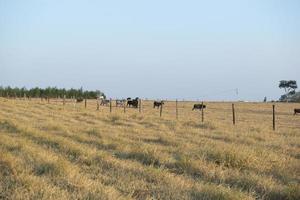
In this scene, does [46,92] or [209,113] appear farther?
[46,92]

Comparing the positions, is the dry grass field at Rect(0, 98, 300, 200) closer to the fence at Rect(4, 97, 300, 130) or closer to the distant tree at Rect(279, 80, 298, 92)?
the fence at Rect(4, 97, 300, 130)

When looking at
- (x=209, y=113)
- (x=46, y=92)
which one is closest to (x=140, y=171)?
(x=209, y=113)

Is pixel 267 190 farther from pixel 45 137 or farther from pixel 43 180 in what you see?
pixel 45 137

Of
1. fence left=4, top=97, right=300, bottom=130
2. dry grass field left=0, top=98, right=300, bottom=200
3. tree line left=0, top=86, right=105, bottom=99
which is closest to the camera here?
dry grass field left=0, top=98, right=300, bottom=200

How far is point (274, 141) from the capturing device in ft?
66.3

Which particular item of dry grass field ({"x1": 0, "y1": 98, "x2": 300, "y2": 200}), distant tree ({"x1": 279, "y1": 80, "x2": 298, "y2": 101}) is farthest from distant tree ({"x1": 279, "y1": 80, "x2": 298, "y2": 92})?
dry grass field ({"x1": 0, "y1": 98, "x2": 300, "y2": 200})

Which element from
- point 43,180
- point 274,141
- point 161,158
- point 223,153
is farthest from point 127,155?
point 274,141

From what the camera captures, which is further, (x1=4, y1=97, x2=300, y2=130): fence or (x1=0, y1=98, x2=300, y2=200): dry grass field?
(x1=4, y1=97, x2=300, y2=130): fence

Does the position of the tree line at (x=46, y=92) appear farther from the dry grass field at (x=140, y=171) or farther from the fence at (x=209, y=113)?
the dry grass field at (x=140, y=171)

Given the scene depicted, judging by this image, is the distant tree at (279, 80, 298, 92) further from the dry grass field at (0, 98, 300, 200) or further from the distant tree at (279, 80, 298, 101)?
the dry grass field at (0, 98, 300, 200)

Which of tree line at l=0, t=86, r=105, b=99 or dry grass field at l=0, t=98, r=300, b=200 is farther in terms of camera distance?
tree line at l=0, t=86, r=105, b=99

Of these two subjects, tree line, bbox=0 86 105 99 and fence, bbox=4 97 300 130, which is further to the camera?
tree line, bbox=0 86 105 99

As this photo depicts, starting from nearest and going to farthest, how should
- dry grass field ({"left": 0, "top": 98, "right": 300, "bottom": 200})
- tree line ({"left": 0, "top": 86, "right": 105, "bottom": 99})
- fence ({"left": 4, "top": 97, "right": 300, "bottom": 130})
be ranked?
dry grass field ({"left": 0, "top": 98, "right": 300, "bottom": 200}) < fence ({"left": 4, "top": 97, "right": 300, "bottom": 130}) < tree line ({"left": 0, "top": 86, "right": 105, "bottom": 99})

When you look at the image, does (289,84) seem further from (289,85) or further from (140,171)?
(140,171)
